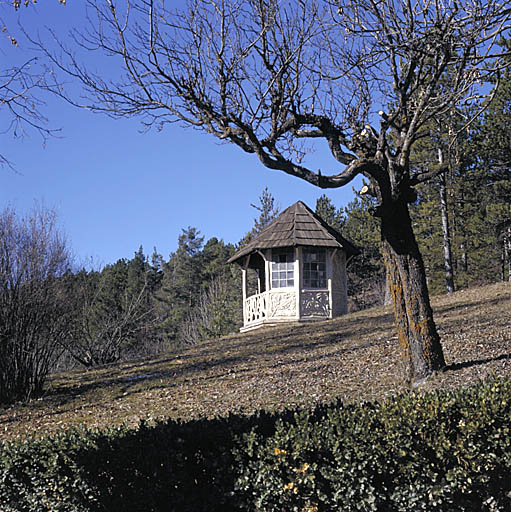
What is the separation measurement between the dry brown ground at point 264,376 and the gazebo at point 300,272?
4.89 metres

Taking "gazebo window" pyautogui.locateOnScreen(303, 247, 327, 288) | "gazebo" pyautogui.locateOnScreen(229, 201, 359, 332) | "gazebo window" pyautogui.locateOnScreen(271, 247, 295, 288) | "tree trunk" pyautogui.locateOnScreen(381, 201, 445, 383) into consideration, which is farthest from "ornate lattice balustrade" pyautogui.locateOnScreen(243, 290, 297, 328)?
"tree trunk" pyautogui.locateOnScreen(381, 201, 445, 383)

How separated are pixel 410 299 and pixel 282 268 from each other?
42.6ft

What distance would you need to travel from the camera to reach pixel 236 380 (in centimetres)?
1052

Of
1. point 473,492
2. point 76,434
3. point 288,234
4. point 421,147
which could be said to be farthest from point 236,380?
point 421,147

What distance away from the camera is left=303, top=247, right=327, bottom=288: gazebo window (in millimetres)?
20969

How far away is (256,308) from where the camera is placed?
2167 cm

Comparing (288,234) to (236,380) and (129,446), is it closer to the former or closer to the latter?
(236,380)

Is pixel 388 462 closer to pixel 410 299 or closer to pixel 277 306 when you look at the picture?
pixel 410 299

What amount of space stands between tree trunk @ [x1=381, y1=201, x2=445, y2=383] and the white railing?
1276cm

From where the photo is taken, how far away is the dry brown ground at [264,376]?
28.6 ft

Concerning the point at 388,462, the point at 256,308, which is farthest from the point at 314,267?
the point at 388,462

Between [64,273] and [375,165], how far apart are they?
7.49 meters

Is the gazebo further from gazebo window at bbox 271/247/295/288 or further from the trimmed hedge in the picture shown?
the trimmed hedge

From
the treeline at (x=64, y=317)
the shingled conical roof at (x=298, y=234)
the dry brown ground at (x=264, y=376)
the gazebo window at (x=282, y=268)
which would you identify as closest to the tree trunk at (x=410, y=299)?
the dry brown ground at (x=264, y=376)
